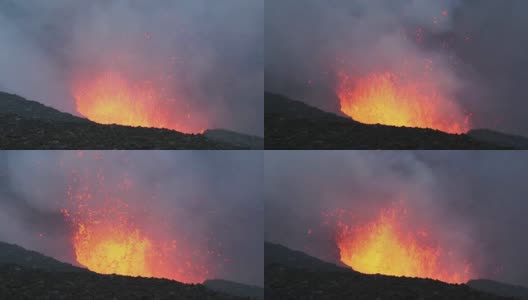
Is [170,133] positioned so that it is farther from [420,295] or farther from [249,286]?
[420,295]

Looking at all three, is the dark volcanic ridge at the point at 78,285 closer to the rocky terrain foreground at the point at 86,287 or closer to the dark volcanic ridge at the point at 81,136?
the rocky terrain foreground at the point at 86,287

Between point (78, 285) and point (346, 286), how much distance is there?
16.7ft

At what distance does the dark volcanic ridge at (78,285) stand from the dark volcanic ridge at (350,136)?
3.55m

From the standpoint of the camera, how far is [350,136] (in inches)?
496

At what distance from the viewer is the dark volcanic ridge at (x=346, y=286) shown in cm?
1052

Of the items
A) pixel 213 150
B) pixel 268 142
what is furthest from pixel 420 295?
pixel 213 150

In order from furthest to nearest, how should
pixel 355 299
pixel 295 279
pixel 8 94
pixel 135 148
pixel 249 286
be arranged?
pixel 8 94, pixel 249 286, pixel 135 148, pixel 295 279, pixel 355 299

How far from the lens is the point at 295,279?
37.4 feet

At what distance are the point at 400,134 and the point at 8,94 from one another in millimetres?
11961

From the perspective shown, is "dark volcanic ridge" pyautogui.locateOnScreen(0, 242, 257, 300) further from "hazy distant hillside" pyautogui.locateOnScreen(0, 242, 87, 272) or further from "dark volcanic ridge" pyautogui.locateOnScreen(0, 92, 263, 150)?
"dark volcanic ridge" pyautogui.locateOnScreen(0, 92, 263, 150)

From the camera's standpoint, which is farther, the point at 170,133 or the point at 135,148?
the point at 170,133

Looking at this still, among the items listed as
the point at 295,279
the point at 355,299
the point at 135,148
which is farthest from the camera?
the point at 135,148

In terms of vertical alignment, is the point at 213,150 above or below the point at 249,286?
above

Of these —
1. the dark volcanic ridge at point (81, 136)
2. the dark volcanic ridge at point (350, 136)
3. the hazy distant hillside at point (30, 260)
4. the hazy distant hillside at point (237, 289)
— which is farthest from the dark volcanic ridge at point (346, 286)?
the hazy distant hillside at point (30, 260)
